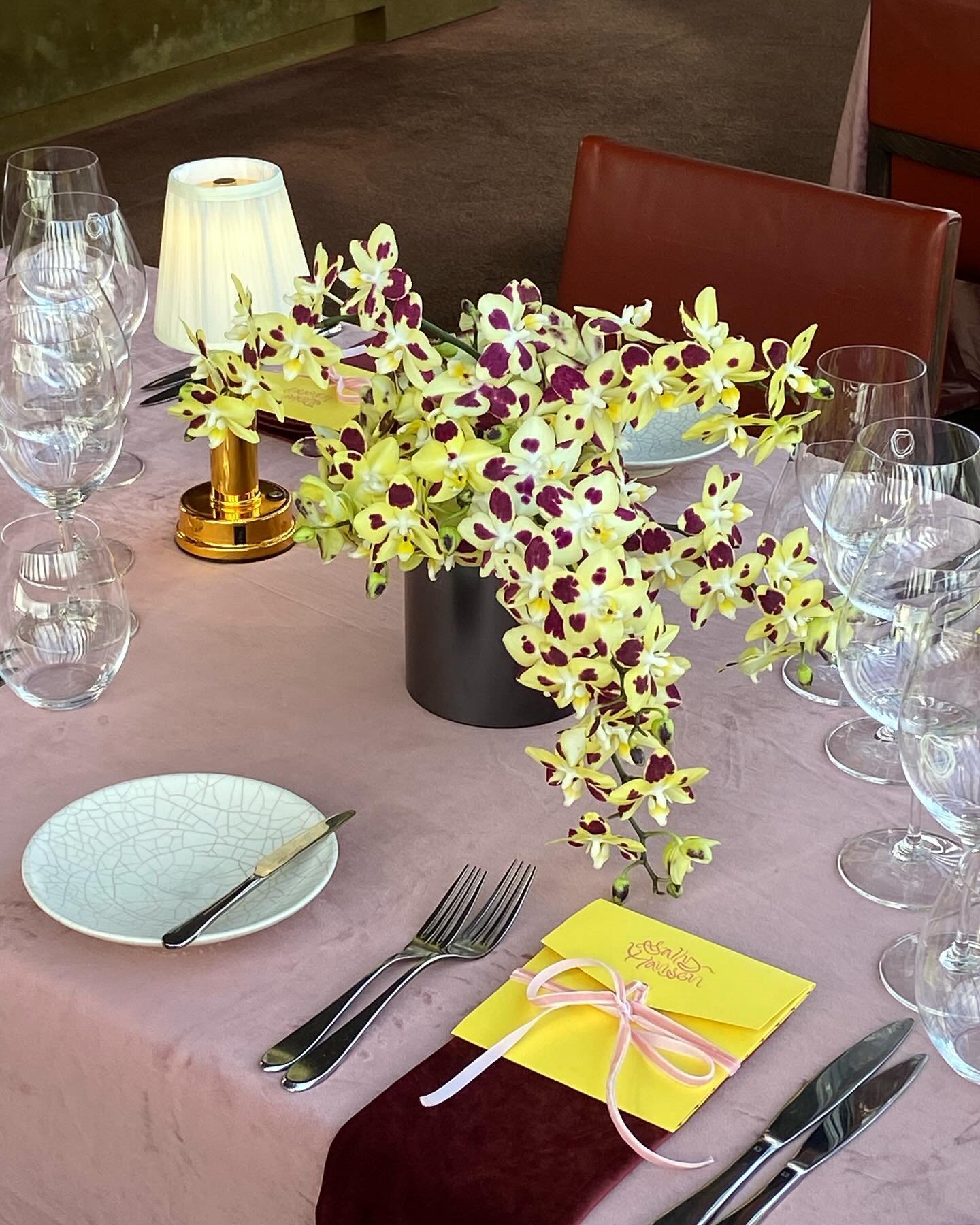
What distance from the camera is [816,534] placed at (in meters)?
1.13

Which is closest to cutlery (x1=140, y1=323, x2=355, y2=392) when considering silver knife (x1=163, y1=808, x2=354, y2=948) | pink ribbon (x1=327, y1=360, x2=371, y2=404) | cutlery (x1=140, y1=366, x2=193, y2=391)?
cutlery (x1=140, y1=366, x2=193, y2=391)

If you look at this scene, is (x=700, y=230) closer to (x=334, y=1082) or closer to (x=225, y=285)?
(x=225, y=285)

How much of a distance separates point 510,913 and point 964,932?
0.28 meters

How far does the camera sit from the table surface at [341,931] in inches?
29.7

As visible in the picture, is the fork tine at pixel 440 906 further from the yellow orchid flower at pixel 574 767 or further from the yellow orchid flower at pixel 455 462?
the yellow orchid flower at pixel 455 462

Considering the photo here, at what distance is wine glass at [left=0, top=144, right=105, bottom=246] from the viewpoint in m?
1.55

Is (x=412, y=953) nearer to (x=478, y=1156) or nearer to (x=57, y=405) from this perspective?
(x=478, y=1156)

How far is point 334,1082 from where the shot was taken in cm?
77

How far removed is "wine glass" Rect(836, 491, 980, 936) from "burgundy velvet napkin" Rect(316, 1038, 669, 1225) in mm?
253

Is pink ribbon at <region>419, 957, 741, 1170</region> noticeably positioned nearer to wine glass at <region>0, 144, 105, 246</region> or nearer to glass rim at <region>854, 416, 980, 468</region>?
glass rim at <region>854, 416, 980, 468</region>

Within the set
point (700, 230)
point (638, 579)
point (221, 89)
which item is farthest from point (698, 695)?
point (221, 89)

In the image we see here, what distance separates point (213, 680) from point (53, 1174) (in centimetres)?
35

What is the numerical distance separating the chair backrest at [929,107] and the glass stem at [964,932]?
2.37m

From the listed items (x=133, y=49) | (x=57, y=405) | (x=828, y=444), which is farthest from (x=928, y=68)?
(x=133, y=49)
